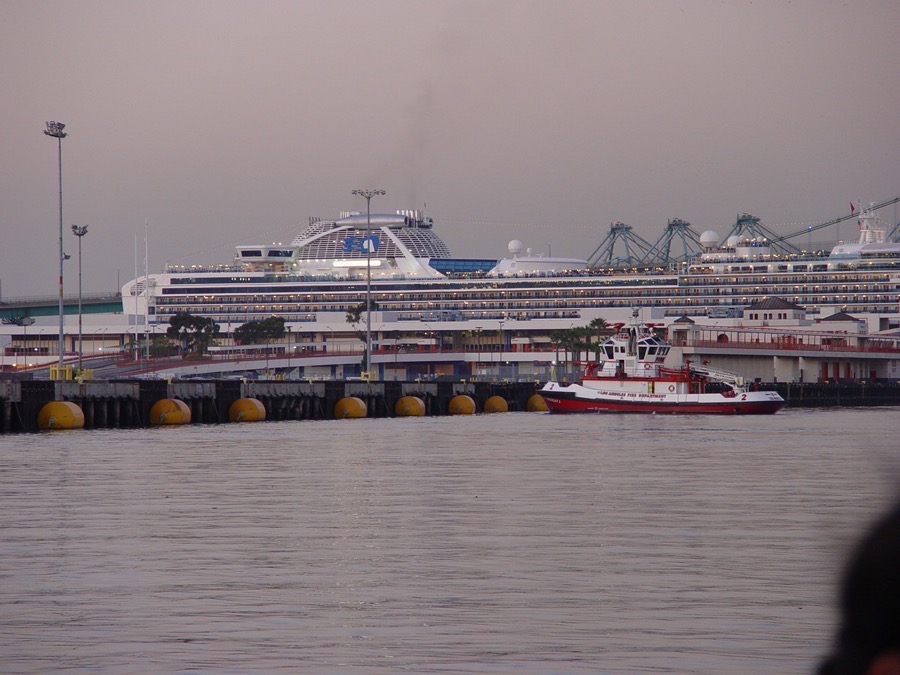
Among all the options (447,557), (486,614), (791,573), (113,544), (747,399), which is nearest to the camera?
(486,614)

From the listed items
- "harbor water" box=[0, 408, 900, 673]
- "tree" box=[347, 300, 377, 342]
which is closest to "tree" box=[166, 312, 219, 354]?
"tree" box=[347, 300, 377, 342]

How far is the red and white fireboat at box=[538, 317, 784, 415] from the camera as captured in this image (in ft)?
244

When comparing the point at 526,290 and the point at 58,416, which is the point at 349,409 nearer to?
the point at 58,416

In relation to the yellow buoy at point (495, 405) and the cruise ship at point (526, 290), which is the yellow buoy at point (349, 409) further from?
the cruise ship at point (526, 290)

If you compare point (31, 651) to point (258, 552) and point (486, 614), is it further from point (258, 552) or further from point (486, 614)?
point (258, 552)

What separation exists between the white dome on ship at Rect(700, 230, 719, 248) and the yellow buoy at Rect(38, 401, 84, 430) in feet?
383

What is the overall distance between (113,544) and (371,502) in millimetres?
6539

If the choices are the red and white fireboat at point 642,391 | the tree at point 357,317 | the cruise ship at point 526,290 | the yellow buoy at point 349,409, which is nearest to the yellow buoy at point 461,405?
the red and white fireboat at point 642,391

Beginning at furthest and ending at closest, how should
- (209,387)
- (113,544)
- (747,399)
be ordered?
(747,399)
(209,387)
(113,544)

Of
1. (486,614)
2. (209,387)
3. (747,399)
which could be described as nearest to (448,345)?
(747,399)

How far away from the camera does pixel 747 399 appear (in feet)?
244

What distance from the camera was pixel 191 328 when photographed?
144 meters

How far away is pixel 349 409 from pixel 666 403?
683 inches

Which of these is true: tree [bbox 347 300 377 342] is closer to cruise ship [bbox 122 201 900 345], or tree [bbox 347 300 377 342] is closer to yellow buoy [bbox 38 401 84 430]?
cruise ship [bbox 122 201 900 345]
